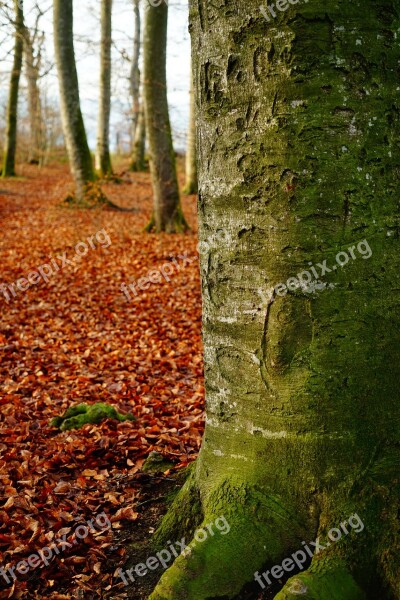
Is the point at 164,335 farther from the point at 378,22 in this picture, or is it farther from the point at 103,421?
the point at 378,22

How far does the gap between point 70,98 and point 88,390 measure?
40.5ft

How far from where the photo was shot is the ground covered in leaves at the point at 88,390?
2846 mm

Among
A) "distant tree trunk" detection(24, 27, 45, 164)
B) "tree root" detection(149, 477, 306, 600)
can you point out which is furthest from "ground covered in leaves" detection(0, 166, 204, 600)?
"distant tree trunk" detection(24, 27, 45, 164)

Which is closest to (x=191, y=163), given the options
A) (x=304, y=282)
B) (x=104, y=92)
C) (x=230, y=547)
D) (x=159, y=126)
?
(x=104, y=92)

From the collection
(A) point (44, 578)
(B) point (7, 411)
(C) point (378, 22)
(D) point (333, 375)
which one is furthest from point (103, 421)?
(C) point (378, 22)

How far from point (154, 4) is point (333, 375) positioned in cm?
1066

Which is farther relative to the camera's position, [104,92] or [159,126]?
[104,92]

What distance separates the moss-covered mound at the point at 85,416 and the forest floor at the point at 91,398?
0.32ft

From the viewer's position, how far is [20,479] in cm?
349

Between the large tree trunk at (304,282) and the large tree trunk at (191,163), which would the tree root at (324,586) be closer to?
the large tree trunk at (304,282)

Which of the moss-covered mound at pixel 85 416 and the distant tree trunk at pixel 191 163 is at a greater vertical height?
the distant tree trunk at pixel 191 163

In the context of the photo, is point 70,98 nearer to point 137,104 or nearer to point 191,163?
point 191,163

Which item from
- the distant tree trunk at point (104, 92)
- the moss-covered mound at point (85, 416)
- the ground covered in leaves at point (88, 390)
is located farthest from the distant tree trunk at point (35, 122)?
the moss-covered mound at point (85, 416)

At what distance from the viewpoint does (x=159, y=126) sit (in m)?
12.1
